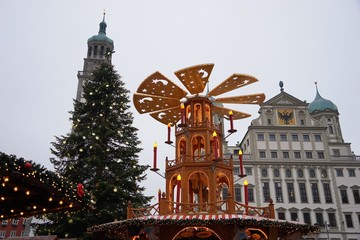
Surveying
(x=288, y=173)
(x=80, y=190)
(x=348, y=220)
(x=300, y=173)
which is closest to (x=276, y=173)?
(x=288, y=173)

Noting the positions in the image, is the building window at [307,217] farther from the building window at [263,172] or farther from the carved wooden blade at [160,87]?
the carved wooden blade at [160,87]

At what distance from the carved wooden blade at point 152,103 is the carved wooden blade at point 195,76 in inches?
53.1

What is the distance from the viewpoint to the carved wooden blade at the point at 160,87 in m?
16.3

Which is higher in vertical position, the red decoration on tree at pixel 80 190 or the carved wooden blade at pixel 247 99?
the carved wooden blade at pixel 247 99

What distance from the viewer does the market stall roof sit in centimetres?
904

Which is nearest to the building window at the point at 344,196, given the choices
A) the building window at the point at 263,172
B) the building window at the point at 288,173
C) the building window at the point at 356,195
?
the building window at the point at 356,195

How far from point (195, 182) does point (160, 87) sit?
496 centimetres

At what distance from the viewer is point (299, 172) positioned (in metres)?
44.9

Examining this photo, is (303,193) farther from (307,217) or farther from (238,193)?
(238,193)

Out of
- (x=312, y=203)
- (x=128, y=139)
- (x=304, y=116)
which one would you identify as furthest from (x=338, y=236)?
(x=128, y=139)

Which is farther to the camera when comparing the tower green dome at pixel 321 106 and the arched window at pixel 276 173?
the tower green dome at pixel 321 106

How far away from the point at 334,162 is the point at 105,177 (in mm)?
35579

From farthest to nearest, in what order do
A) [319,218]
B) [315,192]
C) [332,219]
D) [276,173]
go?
[276,173], [315,192], [332,219], [319,218]

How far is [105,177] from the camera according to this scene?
2117 cm
